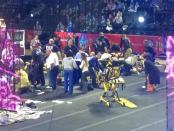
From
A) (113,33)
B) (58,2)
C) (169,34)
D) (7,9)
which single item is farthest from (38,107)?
(113,33)

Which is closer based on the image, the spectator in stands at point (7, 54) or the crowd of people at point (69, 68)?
the spectator in stands at point (7, 54)

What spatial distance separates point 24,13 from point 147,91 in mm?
7851

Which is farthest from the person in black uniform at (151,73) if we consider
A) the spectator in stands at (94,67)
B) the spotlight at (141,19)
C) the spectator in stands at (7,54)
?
the spotlight at (141,19)

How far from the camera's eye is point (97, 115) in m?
11.4

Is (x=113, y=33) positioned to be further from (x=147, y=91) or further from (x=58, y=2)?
(x=147, y=91)

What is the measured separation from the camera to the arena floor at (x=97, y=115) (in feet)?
34.3

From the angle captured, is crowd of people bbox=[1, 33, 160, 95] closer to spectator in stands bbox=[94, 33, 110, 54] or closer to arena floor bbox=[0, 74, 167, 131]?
arena floor bbox=[0, 74, 167, 131]

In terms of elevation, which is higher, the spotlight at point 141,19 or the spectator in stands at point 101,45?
the spotlight at point 141,19

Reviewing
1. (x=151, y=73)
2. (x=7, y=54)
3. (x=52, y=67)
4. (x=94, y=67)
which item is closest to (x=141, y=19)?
(x=151, y=73)

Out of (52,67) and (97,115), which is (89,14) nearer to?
(52,67)

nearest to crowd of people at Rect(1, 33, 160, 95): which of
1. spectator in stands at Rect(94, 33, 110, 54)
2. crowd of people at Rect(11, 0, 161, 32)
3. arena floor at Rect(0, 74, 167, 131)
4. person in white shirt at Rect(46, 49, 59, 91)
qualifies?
person in white shirt at Rect(46, 49, 59, 91)

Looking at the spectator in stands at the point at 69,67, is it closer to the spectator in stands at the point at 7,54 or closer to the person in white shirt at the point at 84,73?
the person in white shirt at the point at 84,73

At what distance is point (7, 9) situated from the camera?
42.2 feet

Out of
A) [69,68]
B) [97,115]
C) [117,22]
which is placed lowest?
[97,115]
